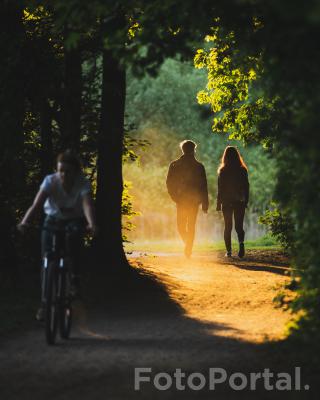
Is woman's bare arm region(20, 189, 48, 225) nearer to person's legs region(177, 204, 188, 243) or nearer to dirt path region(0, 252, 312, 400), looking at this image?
dirt path region(0, 252, 312, 400)

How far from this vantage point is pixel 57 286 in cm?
918

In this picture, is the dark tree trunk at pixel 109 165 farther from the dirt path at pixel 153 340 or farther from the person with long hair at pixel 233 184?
the person with long hair at pixel 233 184

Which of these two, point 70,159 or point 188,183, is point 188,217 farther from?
point 70,159

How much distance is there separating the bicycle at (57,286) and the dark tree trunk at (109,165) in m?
4.58

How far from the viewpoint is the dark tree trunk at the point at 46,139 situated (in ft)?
46.3

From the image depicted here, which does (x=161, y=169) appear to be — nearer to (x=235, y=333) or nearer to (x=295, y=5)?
(x=235, y=333)

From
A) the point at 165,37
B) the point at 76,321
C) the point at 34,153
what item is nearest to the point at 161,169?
the point at 34,153

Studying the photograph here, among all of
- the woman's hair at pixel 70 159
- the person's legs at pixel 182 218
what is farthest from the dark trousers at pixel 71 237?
the person's legs at pixel 182 218

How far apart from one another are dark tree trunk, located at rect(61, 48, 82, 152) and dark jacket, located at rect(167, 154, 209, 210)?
364 centimetres

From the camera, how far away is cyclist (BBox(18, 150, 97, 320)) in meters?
9.20

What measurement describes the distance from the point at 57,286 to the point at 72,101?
17.5 ft

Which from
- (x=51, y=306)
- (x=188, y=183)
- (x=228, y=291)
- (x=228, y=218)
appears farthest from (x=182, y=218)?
(x=51, y=306)

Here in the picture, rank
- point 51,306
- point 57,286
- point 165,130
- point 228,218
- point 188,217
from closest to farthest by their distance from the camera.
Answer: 1. point 51,306
2. point 57,286
3. point 188,217
4. point 228,218
5. point 165,130

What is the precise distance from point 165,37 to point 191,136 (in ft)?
139
